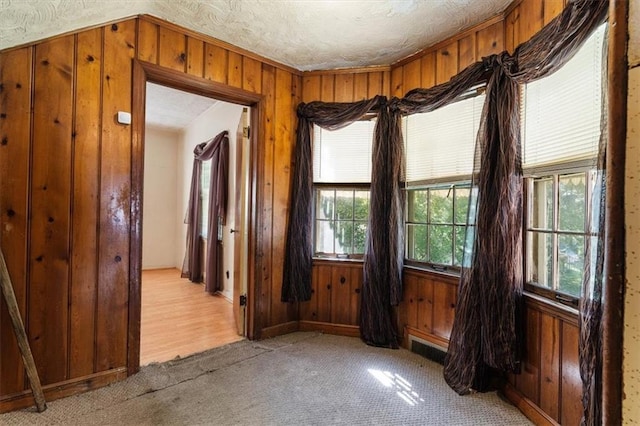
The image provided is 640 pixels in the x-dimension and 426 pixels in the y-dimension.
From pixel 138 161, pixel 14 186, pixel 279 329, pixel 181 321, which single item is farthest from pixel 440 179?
pixel 181 321

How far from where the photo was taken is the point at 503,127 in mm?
1820

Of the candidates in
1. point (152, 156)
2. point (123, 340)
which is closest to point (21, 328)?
point (123, 340)

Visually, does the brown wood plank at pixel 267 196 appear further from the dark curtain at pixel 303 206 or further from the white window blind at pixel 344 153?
the white window blind at pixel 344 153

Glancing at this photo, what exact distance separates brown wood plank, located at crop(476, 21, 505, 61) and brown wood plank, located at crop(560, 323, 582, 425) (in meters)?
1.69

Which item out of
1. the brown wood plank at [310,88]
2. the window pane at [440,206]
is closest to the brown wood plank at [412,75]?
the brown wood plank at [310,88]

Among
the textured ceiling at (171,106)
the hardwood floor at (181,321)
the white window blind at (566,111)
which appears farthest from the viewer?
the textured ceiling at (171,106)

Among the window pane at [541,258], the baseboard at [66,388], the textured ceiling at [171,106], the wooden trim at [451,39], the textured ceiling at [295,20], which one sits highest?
the textured ceiling at [171,106]

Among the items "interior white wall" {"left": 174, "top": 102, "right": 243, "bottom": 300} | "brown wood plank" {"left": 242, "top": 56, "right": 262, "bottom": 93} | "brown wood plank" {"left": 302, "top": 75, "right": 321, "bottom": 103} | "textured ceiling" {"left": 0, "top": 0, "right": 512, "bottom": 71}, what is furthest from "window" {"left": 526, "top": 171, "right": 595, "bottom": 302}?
"interior white wall" {"left": 174, "top": 102, "right": 243, "bottom": 300}

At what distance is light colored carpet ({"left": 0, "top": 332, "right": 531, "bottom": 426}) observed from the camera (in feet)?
5.55

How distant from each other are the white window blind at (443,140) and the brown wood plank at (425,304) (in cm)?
83

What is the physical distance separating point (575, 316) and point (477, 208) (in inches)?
28.7

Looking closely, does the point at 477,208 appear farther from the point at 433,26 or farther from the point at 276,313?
the point at 276,313

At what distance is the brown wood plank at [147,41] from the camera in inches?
82.3

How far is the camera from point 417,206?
8.58 ft
